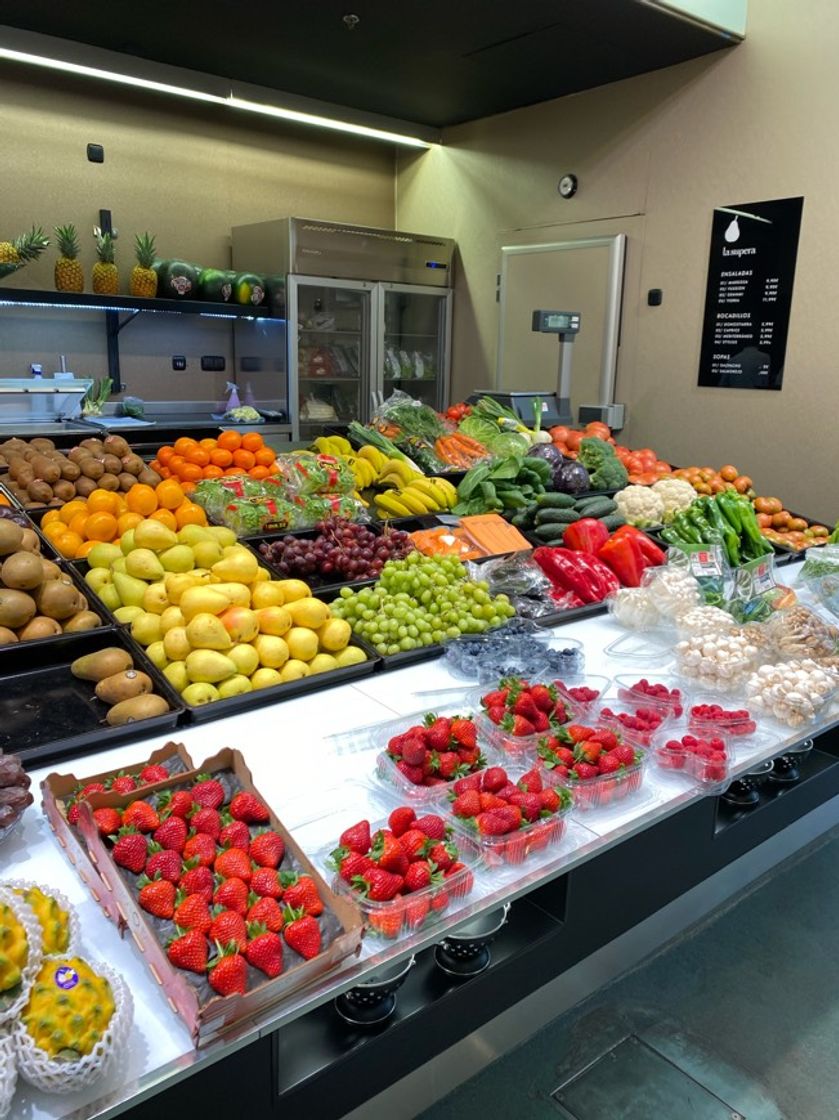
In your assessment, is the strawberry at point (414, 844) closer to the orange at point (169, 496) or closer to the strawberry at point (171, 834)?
the strawberry at point (171, 834)

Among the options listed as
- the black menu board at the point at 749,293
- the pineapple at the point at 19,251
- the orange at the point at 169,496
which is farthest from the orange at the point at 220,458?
the black menu board at the point at 749,293

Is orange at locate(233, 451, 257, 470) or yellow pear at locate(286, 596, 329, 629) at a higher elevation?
orange at locate(233, 451, 257, 470)

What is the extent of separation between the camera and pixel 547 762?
1505mm

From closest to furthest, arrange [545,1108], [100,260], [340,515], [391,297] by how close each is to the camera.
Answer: [545,1108] → [340,515] → [100,260] → [391,297]

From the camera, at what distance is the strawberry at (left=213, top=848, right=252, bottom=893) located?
1108 millimetres

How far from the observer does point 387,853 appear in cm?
119

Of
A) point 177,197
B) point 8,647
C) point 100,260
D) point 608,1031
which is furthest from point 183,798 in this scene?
point 177,197

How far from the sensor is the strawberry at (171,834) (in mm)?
1167

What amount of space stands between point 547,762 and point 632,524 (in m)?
1.89

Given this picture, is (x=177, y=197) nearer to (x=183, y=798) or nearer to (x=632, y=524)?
(x=632, y=524)

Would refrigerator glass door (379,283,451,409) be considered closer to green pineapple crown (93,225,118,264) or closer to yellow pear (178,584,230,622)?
green pineapple crown (93,225,118,264)

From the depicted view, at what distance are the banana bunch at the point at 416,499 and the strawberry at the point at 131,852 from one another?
2022 mm

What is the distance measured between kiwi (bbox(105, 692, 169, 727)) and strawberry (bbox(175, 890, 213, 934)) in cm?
69

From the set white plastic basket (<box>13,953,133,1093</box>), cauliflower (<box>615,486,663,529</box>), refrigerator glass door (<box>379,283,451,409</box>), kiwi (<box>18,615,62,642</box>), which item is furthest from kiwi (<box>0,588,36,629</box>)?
refrigerator glass door (<box>379,283,451,409</box>)
